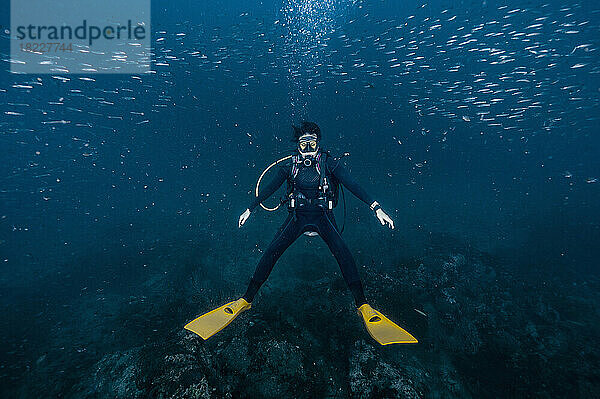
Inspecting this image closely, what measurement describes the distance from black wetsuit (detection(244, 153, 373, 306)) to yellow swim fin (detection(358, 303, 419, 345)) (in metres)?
0.22

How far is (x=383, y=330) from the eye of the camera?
339 cm

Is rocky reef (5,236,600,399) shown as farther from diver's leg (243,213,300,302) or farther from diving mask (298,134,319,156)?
diving mask (298,134,319,156)

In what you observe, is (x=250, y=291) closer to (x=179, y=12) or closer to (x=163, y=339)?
(x=163, y=339)

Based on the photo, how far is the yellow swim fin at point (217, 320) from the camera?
344 centimetres

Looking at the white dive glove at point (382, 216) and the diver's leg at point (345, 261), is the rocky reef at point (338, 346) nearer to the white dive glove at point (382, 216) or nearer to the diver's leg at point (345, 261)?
the diver's leg at point (345, 261)

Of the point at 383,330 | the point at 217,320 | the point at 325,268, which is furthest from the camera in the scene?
the point at 325,268

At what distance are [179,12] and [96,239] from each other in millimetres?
16105

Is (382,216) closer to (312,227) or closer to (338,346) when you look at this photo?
(312,227)

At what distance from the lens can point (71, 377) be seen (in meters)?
4.21

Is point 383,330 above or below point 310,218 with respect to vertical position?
below

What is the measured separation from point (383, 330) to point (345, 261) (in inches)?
42.9

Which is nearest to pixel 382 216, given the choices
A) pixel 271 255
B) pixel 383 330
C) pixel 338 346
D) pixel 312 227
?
pixel 312 227

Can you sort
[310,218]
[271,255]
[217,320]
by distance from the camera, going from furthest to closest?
1. [310,218]
2. [271,255]
3. [217,320]

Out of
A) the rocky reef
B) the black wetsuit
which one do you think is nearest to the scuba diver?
the black wetsuit
